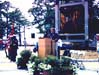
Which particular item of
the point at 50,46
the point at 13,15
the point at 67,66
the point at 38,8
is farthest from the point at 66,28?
the point at 13,15

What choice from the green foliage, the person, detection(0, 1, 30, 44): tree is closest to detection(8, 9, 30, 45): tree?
detection(0, 1, 30, 44): tree

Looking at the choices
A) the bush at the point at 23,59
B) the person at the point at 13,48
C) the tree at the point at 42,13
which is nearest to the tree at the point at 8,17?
the tree at the point at 42,13

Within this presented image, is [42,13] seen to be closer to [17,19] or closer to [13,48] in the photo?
[17,19]

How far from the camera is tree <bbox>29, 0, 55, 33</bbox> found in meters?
54.3

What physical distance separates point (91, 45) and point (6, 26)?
35.2 metres

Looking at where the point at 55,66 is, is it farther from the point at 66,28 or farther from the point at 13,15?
the point at 13,15

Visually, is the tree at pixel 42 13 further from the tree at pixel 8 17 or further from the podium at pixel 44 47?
the podium at pixel 44 47

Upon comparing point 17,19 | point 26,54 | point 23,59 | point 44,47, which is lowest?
point 23,59

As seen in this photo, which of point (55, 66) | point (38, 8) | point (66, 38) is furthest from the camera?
point (38, 8)

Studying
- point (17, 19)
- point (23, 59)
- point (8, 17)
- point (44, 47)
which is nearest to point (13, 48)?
point (23, 59)

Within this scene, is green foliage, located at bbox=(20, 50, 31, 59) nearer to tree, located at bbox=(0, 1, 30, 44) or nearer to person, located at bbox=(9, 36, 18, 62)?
person, located at bbox=(9, 36, 18, 62)

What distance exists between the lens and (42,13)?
58000mm

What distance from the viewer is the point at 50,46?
1366 cm

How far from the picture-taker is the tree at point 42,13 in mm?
54350
